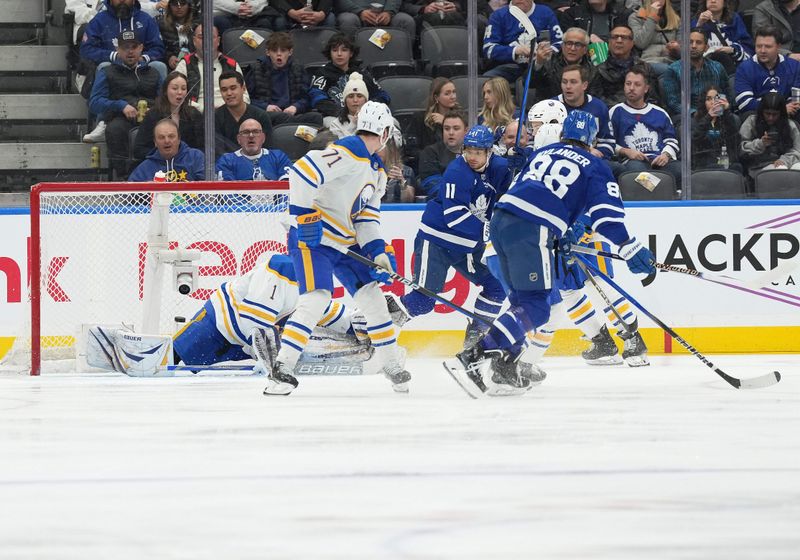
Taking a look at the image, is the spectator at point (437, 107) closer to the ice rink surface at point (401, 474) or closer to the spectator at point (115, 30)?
the spectator at point (115, 30)

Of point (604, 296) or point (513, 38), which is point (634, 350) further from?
point (513, 38)

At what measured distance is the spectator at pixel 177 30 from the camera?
6.69 metres

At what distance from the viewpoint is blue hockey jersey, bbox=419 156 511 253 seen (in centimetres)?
614

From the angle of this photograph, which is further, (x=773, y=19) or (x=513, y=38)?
(x=773, y=19)

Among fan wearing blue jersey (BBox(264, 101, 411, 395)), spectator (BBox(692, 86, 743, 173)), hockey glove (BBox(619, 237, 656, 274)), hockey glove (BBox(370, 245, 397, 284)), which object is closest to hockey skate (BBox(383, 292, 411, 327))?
fan wearing blue jersey (BBox(264, 101, 411, 395))

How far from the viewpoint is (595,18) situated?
23.3 feet

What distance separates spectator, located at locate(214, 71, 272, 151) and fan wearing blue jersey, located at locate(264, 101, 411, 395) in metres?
1.48

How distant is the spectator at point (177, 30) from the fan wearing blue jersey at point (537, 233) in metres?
2.31

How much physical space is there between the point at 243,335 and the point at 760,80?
3.12 metres

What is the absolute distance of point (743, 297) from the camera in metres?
6.93

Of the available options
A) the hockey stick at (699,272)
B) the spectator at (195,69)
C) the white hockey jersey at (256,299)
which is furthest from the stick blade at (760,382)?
the spectator at (195,69)

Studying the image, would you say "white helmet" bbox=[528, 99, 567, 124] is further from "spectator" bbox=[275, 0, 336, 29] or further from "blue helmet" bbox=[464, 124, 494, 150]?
"spectator" bbox=[275, 0, 336, 29]

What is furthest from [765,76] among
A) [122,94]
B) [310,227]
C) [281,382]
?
[281,382]

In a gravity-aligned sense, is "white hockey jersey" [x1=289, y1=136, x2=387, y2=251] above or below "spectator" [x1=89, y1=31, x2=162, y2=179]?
below
